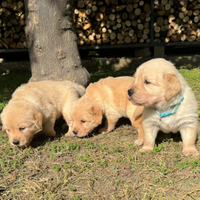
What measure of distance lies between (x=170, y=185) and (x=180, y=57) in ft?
26.0

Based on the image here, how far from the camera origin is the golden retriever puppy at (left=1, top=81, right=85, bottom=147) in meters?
3.33

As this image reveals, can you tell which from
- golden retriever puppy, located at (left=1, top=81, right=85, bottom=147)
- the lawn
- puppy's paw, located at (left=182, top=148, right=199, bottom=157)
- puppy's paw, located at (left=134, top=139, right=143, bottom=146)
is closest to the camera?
the lawn

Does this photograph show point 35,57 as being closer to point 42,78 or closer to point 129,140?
point 42,78

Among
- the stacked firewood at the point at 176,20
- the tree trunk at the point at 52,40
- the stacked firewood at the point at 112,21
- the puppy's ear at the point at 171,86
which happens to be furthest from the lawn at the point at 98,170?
the stacked firewood at the point at 176,20

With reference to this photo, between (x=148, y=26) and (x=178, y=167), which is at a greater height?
(x=148, y=26)

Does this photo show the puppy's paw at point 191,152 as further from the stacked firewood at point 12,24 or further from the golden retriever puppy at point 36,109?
the stacked firewood at point 12,24

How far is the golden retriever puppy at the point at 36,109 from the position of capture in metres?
3.33

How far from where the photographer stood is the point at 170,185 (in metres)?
2.53

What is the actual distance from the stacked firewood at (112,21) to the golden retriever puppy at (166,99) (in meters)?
6.72

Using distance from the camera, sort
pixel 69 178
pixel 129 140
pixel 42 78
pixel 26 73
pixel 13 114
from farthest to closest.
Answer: pixel 26 73, pixel 42 78, pixel 129 140, pixel 13 114, pixel 69 178

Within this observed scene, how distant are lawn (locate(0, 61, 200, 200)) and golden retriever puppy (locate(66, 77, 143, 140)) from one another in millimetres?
237

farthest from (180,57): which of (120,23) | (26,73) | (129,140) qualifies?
(129,140)

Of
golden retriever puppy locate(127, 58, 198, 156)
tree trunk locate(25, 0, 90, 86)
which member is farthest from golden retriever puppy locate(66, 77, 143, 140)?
tree trunk locate(25, 0, 90, 86)

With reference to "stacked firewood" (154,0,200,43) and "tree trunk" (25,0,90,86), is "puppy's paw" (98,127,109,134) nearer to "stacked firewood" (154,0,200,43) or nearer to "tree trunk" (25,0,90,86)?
"tree trunk" (25,0,90,86)
